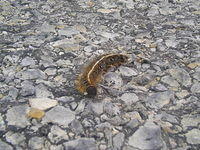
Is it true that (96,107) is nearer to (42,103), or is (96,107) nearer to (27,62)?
(42,103)

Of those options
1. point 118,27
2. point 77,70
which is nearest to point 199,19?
point 118,27

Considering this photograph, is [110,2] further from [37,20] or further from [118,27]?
[37,20]

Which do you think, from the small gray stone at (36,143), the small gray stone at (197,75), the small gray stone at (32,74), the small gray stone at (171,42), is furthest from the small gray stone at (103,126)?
the small gray stone at (171,42)

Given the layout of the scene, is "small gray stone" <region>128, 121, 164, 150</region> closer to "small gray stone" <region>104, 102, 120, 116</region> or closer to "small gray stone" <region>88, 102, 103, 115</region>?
"small gray stone" <region>104, 102, 120, 116</region>

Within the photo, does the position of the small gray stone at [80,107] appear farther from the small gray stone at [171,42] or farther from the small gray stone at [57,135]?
the small gray stone at [171,42]

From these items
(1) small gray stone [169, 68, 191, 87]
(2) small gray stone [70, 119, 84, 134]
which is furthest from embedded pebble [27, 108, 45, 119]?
(1) small gray stone [169, 68, 191, 87]

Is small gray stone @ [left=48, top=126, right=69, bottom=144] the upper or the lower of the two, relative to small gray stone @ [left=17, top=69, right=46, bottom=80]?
upper
